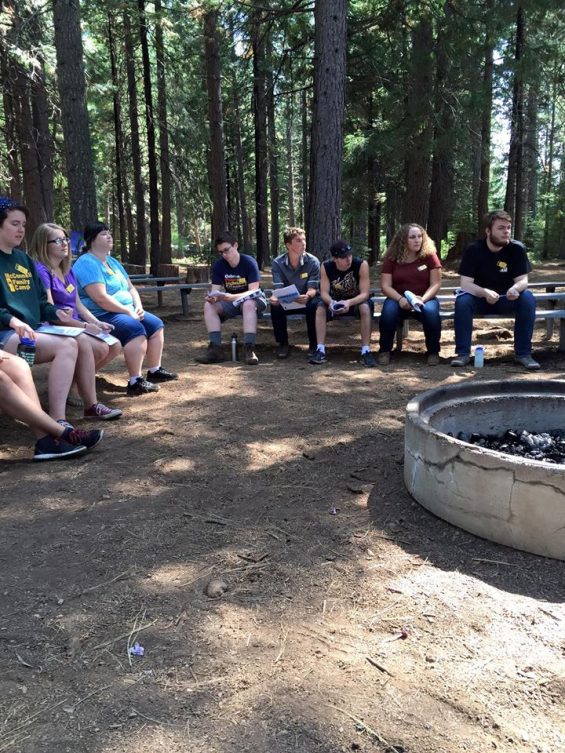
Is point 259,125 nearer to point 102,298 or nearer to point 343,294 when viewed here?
point 343,294

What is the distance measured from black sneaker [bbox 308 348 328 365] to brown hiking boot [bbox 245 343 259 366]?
57 cm

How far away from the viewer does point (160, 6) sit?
45.6 feet

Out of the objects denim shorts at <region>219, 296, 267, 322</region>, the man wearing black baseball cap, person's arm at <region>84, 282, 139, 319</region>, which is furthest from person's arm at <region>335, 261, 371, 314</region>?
person's arm at <region>84, 282, 139, 319</region>

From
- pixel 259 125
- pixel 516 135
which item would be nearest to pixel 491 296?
pixel 259 125

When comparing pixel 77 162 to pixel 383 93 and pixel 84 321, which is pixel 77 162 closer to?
pixel 84 321

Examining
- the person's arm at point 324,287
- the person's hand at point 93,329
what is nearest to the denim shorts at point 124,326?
the person's hand at point 93,329

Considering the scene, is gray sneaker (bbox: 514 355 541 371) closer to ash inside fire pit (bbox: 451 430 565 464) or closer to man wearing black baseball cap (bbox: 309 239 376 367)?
man wearing black baseball cap (bbox: 309 239 376 367)

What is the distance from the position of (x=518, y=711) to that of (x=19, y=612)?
5.64 feet

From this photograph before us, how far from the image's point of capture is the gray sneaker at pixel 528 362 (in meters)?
5.76

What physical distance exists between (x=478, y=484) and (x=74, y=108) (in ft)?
25.3

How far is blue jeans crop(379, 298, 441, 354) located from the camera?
19.6ft

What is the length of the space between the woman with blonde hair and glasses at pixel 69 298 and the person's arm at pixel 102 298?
0.74ft

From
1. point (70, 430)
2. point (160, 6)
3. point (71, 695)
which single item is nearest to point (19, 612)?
point (71, 695)

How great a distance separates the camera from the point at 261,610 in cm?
225
